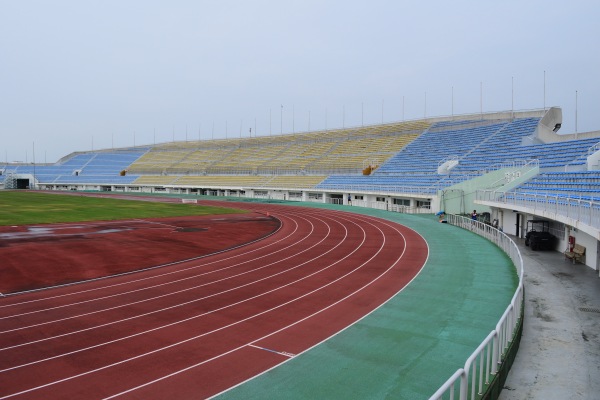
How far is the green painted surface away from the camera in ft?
23.1

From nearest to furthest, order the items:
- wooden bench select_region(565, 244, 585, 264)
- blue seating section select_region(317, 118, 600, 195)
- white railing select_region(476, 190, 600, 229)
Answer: white railing select_region(476, 190, 600, 229) → wooden bench select_region(565, 244, 585, 264) → blue seating section select_region(317, 118, 600, 195)

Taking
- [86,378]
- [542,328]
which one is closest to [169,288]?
[86,378]

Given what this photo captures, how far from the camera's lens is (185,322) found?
1027 cm

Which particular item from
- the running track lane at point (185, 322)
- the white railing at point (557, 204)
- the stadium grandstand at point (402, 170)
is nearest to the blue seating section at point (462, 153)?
the stadium grandstand at point (402, 170)

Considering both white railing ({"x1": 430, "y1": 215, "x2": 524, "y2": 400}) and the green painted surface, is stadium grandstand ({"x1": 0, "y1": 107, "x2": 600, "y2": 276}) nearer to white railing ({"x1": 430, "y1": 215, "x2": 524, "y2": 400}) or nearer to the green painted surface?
the green painted surface

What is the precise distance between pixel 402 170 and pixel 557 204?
32231 mm

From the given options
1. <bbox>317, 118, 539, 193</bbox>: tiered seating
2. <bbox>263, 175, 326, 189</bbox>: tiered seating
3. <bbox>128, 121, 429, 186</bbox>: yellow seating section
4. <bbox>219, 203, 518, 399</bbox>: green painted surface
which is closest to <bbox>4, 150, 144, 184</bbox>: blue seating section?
<bbox>128, 121, 429, 186</bbox>: yellow seating section

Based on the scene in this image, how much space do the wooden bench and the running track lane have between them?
589cm

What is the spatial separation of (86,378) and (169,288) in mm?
5983

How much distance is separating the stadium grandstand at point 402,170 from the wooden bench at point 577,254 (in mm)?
186

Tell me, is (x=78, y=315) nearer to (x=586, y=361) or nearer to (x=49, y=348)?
(x=49, y=348)

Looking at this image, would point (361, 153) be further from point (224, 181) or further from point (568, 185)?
point (568, 185)

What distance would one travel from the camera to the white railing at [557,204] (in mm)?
12668

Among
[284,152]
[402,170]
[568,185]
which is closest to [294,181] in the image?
[284,152]
